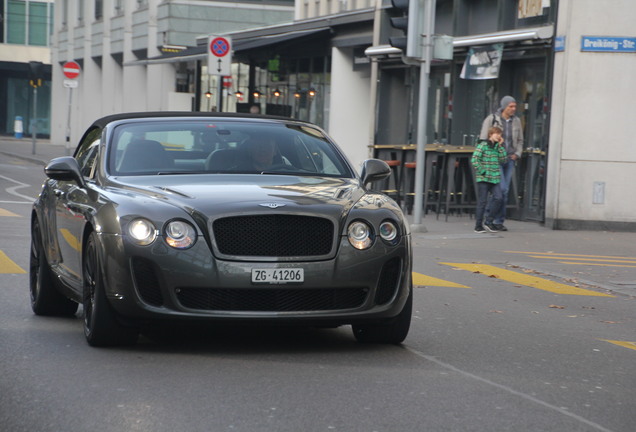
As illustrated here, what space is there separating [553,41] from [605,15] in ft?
3.43

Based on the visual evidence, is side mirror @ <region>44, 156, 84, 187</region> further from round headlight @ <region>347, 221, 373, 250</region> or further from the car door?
round headlight @ <region>347, 221, 373, 250</region>

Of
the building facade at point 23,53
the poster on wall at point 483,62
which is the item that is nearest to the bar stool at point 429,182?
the poster on wall at point 483,62

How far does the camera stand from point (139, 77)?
2050 inches

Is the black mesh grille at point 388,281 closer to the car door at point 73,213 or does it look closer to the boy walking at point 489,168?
the car door at point 73,213

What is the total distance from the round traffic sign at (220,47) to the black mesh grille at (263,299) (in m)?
16.1

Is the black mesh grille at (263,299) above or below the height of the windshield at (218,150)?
below

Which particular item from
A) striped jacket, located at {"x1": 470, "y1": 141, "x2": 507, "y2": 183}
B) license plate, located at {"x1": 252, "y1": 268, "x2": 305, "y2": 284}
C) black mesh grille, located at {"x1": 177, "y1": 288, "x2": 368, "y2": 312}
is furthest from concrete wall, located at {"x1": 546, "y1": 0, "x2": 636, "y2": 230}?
license plate, located at {"x1": 252, "y1": 268, "x2": 305, "y2": 284}

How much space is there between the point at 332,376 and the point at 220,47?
16.8m

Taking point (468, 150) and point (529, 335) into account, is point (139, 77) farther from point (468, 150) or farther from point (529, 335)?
point (529, 335)

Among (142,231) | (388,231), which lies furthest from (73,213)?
(388,231)

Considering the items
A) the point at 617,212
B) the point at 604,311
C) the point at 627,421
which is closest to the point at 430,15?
the point at 617,212

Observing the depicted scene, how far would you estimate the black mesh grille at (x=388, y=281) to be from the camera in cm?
726

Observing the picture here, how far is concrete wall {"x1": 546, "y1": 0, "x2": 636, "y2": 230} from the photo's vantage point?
1928cm

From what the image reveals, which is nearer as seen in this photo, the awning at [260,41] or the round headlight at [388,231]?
the round headlight at [388,231]
